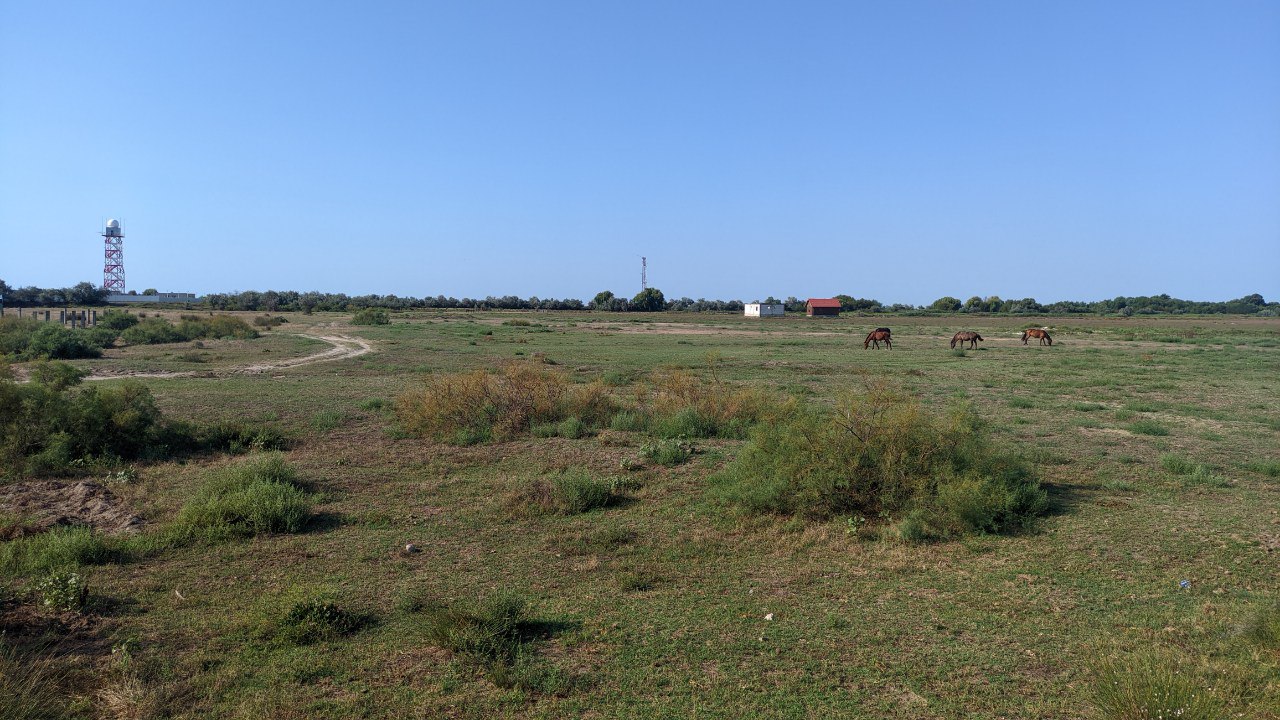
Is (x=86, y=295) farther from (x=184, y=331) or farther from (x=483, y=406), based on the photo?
(x=483, y=406)

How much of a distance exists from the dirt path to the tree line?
219ft

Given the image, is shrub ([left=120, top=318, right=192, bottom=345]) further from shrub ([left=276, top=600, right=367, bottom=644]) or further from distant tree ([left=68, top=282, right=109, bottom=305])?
distant tree ([left=68, top=282, right=109, bottom=305])

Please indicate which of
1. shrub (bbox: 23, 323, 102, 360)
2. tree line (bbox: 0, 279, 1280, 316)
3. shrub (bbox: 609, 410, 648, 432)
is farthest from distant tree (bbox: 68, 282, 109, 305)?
shrub (bbox: 609, 410, 648, 432)

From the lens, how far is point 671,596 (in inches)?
277

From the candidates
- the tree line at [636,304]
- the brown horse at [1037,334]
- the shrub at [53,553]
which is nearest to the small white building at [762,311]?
the tree line at [636,304]

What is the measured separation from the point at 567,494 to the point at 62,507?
22.4ft

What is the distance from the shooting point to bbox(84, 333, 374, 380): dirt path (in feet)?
82.7

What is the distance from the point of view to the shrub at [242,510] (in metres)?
8.99

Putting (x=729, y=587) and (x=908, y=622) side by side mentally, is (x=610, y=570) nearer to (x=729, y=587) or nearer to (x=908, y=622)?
(x=729, y=587)

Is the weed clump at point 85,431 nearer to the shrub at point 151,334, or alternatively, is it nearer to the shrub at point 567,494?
the shrub at point 567,494

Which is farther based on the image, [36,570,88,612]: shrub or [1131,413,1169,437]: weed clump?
[1131,413,1169,437]: weed clump

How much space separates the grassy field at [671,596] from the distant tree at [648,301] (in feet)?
422

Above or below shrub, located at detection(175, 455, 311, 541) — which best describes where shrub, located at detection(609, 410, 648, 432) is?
above

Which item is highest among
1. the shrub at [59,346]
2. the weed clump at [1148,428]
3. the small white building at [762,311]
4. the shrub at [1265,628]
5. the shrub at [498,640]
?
the small white building at [762,311]
